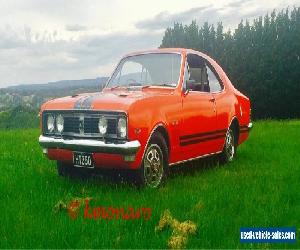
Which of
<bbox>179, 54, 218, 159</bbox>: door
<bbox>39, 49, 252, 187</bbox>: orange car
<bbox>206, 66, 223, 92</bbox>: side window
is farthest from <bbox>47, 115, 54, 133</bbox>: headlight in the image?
<bbox>206, 66, 223, 92</bbox>: side window

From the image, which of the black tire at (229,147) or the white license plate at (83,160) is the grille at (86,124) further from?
the black tire at (229,147)

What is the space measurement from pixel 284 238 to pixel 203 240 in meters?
0.72

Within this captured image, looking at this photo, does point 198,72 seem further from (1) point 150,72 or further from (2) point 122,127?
(2) point 122,127

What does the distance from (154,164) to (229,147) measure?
2.73 meters

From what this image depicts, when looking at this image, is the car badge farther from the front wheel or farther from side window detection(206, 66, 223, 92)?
the front wheel

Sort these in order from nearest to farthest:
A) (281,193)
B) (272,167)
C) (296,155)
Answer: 1. (281,193)
2. (272,167)
3. (296,155)

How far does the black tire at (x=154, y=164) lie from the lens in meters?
6.89

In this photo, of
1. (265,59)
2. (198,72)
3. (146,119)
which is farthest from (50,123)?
(265,59)

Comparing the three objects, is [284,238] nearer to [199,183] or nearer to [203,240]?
[203,240]

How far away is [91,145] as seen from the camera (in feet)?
22.2

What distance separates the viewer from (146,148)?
6855 millimetres

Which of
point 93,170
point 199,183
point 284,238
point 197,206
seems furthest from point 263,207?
point 93,170

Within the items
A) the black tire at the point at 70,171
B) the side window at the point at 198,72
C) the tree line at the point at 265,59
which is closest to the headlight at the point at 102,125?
the black tire at the point at 70,171

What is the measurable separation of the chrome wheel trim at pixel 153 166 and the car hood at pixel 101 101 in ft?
2.22
